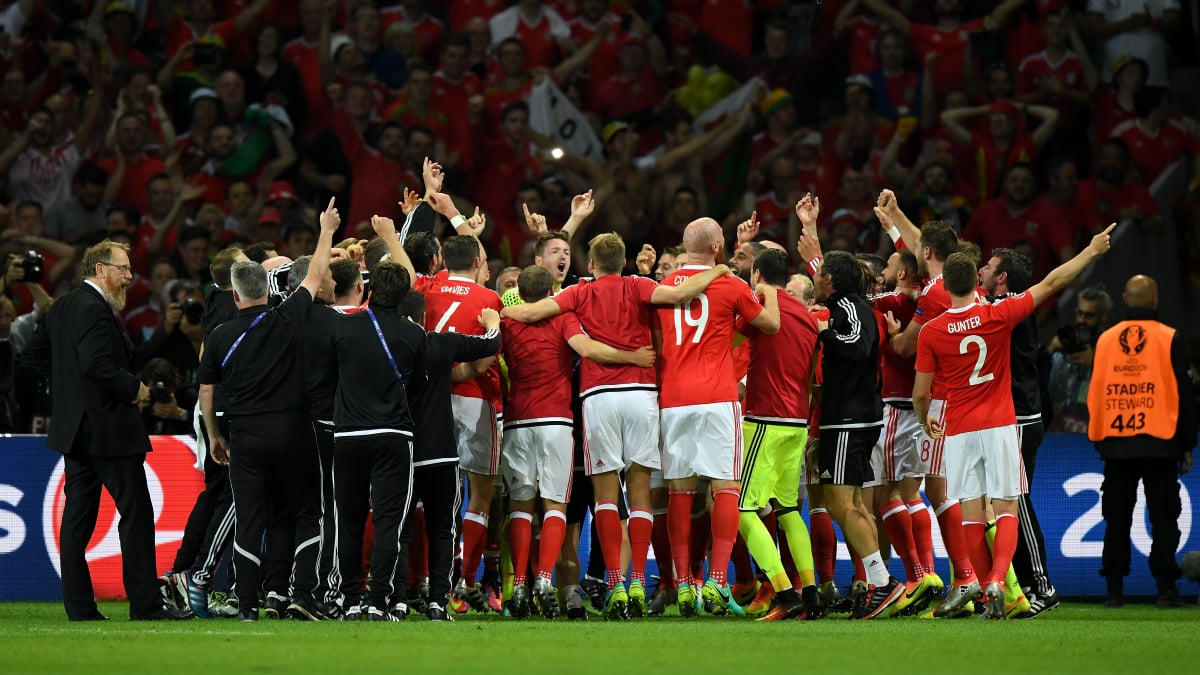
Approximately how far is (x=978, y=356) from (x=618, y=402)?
7.86ft

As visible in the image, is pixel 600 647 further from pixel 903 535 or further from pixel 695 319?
pixel 903 535

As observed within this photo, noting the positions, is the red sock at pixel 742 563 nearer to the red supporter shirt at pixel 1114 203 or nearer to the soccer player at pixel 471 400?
the soccer player at pixel 471 400

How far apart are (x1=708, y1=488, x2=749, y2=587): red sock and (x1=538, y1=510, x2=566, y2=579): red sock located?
100 centimetres

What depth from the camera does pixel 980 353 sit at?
428 inches

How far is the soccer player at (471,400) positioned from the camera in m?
11.1

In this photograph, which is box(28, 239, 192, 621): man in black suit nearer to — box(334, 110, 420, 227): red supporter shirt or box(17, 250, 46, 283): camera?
box(17, 250, 46, 283): camera

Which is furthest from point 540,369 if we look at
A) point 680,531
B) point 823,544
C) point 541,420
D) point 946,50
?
point 946,50

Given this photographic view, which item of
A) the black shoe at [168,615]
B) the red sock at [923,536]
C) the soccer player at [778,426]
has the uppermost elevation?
the soccer player at [778,426]

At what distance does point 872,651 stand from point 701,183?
10.5 m

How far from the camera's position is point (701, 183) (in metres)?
18.4

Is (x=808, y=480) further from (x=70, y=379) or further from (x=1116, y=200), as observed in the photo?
(x=1116, y=200)

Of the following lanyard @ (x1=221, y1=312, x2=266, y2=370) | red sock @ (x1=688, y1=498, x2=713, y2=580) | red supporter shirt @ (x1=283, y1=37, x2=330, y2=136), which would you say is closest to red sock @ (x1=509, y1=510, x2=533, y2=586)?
red sock @ (x1=688, y1=498, x2=713, y2=580)

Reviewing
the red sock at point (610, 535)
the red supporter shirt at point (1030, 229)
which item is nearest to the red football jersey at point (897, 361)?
the red sock at point (610, 535)

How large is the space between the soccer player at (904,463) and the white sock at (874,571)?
0.26m
